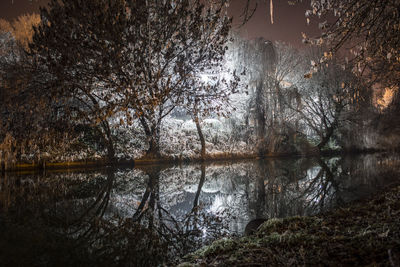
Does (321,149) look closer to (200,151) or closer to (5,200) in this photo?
(200,151)

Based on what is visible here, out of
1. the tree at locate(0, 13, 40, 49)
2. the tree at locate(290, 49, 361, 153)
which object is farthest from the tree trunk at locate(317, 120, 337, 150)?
the tree at locate(0, 13, 40, 49)

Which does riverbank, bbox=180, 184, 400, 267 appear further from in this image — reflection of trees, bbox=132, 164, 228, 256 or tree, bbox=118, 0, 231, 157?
tree, bbox=118, 0, 231, 157

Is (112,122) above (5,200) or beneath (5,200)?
above

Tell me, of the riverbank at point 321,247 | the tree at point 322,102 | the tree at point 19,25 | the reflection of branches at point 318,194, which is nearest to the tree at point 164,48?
the reflection of branches at point 318,194

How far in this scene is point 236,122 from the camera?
16875 millimetres

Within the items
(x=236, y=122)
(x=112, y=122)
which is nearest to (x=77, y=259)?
(x=112, y=122)

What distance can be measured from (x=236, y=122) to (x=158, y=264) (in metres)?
15.0

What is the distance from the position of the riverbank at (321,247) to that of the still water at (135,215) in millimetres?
447

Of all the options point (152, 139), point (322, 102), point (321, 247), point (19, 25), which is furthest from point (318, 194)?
point (19, 25)

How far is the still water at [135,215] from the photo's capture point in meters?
2.46

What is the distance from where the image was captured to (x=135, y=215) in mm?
3838

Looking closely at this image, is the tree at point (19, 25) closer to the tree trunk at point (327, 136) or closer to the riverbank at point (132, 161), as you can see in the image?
the riverbank at point (132, 161)

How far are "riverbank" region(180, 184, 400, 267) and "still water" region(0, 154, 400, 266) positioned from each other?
447mm

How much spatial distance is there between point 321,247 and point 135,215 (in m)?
2.75
